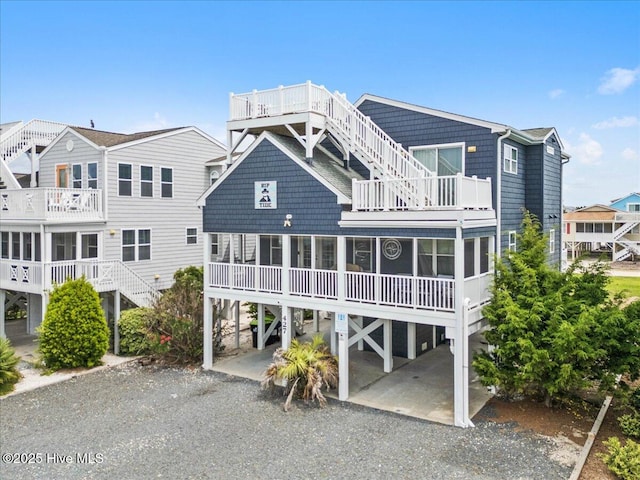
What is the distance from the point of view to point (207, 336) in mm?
16109

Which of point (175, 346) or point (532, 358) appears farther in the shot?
point (175, 346)

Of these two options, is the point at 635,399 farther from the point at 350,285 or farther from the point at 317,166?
the point at 317,166

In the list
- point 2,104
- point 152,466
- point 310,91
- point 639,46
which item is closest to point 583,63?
point 639,46

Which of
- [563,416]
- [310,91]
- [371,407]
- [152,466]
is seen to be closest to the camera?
[152,466]

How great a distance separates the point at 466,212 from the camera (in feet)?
38.4

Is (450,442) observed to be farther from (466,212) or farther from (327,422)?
(466,212)

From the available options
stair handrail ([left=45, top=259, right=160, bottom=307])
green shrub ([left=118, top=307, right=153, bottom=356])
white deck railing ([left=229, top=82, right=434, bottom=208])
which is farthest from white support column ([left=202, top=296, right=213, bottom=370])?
white deck railing ([left=229, top=82, right=434, bottom=208])

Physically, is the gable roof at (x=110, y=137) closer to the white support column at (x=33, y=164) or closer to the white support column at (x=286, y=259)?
the white support column at (x=33, y=164)

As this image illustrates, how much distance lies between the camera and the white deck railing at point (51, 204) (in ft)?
58.9

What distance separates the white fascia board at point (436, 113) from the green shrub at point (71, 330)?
11.2 metres

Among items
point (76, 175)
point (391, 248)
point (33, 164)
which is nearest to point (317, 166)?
point (391, 248)

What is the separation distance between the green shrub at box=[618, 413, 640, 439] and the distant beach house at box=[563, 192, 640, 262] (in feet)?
136

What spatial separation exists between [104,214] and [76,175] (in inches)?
97.3

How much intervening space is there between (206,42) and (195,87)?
10.2 feet
